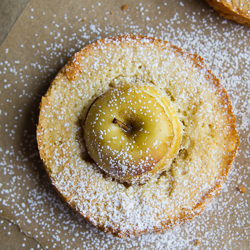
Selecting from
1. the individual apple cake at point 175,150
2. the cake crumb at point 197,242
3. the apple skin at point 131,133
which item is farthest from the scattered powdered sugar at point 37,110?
the apple skin at point 131,133

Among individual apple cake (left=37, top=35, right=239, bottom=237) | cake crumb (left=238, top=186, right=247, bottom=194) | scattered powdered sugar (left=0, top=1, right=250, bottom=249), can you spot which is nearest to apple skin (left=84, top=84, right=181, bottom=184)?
individual apple cake (left=37, top=35, right=239, bottom=237)

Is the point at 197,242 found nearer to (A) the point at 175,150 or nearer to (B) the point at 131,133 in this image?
(A) the point at 175,150

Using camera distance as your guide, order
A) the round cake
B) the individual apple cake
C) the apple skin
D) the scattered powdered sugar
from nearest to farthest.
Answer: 1. the apple skin
2. the individual apple cake
3. the round cake
4. the scattered powdered sugar

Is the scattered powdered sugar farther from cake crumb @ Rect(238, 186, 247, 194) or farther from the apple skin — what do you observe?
the apple skin

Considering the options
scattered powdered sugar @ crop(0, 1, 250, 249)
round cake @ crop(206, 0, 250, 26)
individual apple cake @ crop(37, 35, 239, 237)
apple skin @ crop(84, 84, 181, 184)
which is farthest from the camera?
scattered powdered sugar @ crop(0, 1, 250, 249)

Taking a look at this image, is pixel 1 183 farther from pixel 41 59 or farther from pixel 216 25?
pixel 216 25

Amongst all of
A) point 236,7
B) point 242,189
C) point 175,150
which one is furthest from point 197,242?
point 236,7

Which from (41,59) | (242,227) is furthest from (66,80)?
(242,227)
